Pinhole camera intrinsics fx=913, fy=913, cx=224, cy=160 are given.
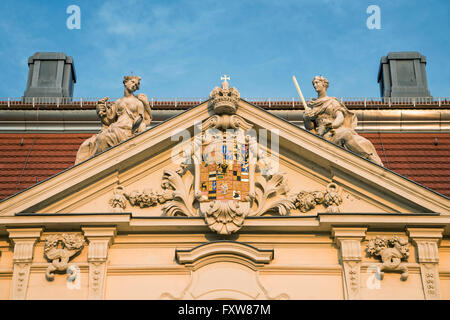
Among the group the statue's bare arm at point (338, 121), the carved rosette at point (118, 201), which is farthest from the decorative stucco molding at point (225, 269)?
the statue's bare arm at point (338, 121)

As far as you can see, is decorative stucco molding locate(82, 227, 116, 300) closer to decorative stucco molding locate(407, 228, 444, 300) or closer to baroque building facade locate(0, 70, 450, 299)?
baroque building facade locate(0, 70, 450, 299)

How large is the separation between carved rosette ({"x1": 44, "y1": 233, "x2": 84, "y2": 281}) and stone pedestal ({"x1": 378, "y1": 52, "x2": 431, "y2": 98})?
1032 centimetres

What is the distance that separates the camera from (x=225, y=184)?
47.3 feet

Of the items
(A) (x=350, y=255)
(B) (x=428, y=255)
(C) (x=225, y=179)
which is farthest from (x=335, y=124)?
(B) (x=428, y=255)

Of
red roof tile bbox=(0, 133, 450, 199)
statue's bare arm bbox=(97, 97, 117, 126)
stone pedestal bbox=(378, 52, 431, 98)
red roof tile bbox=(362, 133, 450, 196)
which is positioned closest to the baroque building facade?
statue's bare arm bbox=(97, 97, 117, 126)

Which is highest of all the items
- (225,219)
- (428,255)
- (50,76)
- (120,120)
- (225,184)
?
(50,76)

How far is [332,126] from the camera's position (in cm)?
1504

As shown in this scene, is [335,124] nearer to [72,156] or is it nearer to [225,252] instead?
[225,252]

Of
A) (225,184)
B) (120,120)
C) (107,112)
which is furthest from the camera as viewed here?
(107,112)

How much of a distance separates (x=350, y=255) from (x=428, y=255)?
118cm

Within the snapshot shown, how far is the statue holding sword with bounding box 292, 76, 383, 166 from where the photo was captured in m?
14.7
